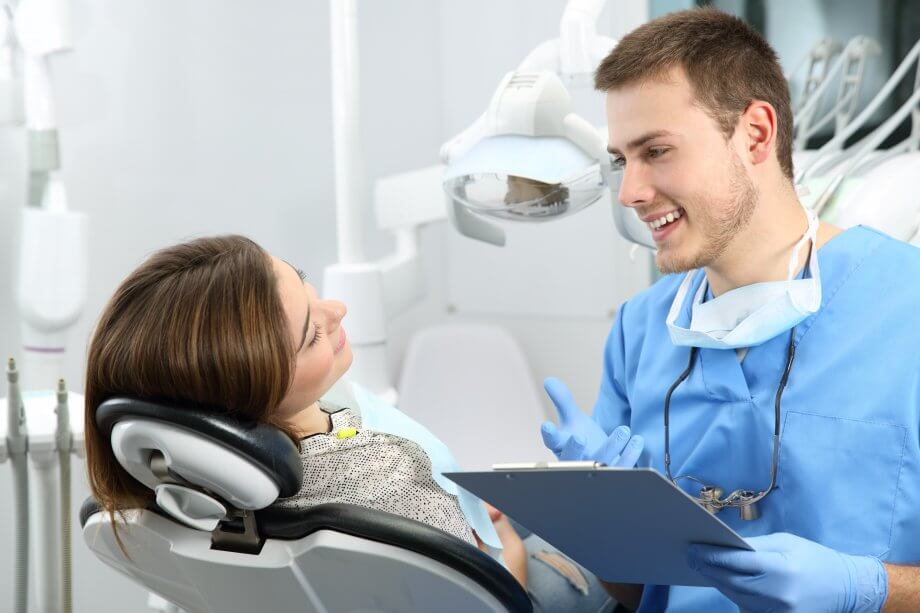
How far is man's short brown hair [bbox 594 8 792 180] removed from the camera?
1.31 m

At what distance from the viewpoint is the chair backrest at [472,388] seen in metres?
2.78

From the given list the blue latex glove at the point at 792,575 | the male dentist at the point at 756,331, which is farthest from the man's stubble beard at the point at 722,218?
the blue latex glove at the point at 792,575

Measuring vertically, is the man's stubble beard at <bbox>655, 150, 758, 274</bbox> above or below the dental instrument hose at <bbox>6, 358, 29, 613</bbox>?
above

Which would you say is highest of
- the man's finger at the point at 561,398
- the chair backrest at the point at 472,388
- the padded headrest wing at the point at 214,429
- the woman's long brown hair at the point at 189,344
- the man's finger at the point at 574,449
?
the woman's long brown hair at the point at 189,344

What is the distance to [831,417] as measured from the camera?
125 centimetres

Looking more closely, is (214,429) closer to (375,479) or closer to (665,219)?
(375,479)

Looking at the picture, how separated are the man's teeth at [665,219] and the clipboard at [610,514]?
0.46 metres

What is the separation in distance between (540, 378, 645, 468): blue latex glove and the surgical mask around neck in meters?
0.17

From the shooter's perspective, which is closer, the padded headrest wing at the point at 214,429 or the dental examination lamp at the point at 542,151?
the padded headrest wing at the point at 214,429

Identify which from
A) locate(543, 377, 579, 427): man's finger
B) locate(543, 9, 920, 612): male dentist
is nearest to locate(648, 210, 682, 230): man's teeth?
locate(543, 9, 920, 612): male dentist

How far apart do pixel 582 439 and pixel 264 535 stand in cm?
44

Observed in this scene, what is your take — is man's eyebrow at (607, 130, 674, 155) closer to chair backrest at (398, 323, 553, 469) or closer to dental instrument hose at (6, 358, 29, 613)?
dental instrument hose at (6, 358, 29, 613)

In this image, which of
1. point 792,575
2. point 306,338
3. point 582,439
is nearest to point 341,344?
point 306,338

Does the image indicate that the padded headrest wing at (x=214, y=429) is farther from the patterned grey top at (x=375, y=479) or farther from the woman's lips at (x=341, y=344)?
the woman's lips at (x=341, y=344)
